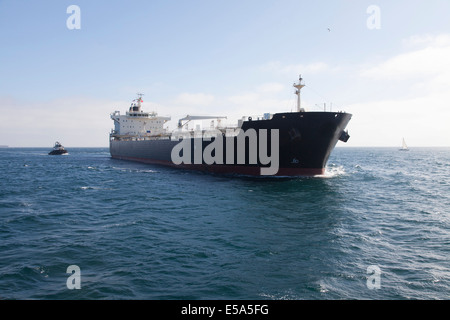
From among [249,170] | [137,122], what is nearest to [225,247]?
[249,170]

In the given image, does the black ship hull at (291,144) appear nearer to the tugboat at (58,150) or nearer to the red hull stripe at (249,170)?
the red hull stripe at (249,170)

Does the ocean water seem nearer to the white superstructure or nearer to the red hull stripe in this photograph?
the red hull stripe

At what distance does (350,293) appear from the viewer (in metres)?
6.86

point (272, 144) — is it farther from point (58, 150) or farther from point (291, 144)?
point (58, 150)

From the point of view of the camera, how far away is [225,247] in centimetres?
984

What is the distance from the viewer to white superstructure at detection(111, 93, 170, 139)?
60281 millimetres

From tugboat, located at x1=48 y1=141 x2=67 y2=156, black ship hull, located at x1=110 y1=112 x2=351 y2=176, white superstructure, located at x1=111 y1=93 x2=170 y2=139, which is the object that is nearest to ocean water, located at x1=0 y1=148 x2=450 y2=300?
black ship hull, located at x1=110 y1=112 x2=351 y2=176

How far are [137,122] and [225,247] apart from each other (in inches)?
2200

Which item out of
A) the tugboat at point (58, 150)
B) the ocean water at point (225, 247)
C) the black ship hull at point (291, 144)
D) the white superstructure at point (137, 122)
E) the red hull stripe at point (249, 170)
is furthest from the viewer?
the tugboat at point (58, 150)

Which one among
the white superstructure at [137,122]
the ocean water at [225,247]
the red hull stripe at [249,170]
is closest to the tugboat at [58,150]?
the white superstructure at [137,122]

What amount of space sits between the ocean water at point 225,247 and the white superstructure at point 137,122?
42856 mm

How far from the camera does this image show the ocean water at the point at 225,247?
707 centimetres
